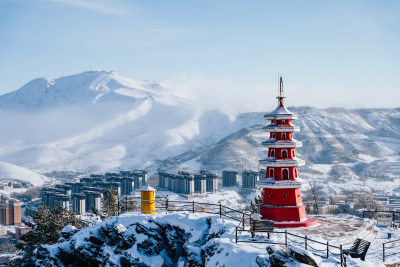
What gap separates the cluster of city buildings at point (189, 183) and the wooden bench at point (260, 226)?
121 meters

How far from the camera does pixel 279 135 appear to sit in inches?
1305

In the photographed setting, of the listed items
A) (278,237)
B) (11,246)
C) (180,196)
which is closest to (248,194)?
(180,196)

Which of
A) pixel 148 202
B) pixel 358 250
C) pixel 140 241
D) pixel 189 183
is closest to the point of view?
pixel 358 250

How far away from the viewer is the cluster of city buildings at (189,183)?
149000 millimetres

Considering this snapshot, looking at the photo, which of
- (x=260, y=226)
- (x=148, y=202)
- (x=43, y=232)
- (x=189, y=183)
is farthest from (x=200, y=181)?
(x=260, y=226)

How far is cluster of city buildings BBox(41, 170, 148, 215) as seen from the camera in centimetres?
12056

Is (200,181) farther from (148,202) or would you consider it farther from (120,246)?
(120,246)

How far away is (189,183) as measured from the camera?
5846 inches

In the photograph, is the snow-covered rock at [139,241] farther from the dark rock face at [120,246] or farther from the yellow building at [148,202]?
the yellow building at [148,202]

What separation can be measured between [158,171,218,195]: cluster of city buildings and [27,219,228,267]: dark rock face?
11726 centimetres

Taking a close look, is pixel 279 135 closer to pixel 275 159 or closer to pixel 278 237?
pixel 275 159

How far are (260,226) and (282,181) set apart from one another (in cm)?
522

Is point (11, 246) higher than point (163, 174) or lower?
lower

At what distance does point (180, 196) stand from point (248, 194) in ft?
82.0
